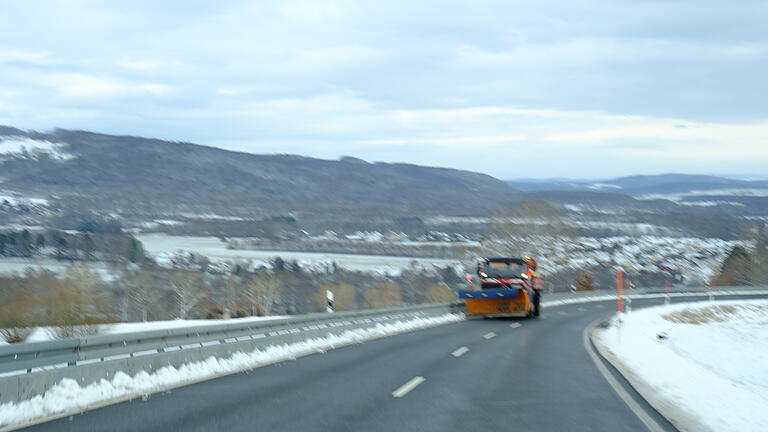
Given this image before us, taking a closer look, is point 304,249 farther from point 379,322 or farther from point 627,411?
point 627,411

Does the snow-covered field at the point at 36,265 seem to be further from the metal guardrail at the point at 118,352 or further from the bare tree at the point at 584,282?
the bare tree at the point at 584,282

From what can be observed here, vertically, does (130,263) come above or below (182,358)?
below

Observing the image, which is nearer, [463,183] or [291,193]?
[291,193]

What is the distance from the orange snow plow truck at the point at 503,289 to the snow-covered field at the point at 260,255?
19516mm

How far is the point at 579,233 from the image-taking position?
10619 centimetres

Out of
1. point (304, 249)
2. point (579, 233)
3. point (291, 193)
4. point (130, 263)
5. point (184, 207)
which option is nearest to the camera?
point (130, 263)

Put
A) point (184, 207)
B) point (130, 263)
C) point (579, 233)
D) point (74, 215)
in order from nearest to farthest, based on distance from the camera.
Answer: point (130, 263)
point (74, 215)
point (184, 207)
point (579, 233)

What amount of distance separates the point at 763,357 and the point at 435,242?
54716 mm

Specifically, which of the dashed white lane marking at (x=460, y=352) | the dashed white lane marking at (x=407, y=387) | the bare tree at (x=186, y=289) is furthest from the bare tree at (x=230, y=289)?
the dashed white lane marking at (x=407, y=387)

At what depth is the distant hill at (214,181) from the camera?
89500mm

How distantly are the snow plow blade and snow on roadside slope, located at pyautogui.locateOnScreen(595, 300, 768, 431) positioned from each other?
179 inches

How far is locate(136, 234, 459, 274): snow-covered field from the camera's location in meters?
50.9

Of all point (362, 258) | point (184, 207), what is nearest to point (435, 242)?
point (362, 258)

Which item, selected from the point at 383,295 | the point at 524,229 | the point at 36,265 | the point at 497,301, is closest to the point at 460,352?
the point at 497,301
